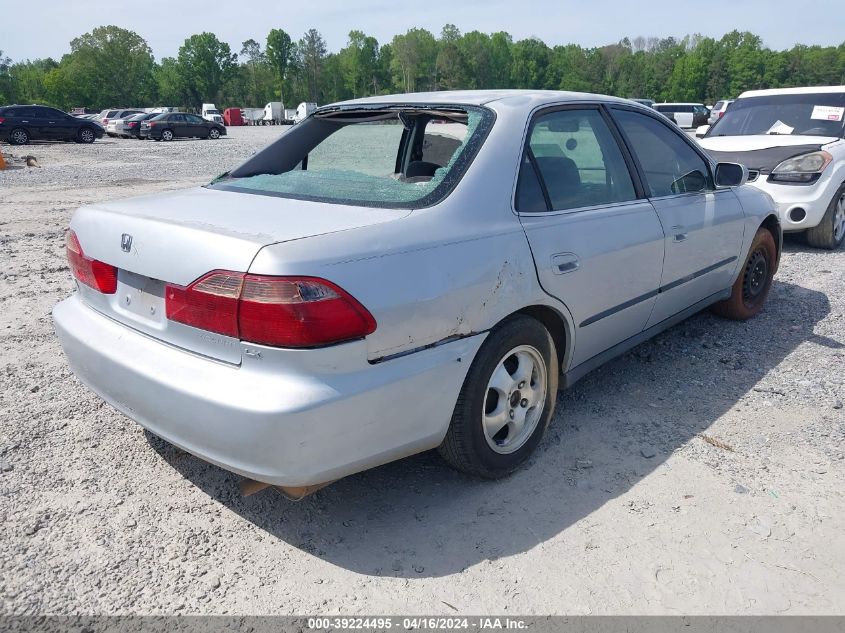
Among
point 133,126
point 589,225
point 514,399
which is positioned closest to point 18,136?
point 133,126

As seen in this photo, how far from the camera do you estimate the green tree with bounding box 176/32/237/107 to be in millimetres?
109588

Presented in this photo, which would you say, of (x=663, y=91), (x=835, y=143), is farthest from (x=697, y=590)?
(x=663, y=91)

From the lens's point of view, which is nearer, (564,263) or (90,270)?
(90,270)

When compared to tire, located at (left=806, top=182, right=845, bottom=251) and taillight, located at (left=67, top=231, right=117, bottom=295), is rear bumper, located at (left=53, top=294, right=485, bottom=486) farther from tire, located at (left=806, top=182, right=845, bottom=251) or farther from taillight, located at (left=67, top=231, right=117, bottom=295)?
tire, located at (left=806, top=182, right=845, bottom=251)

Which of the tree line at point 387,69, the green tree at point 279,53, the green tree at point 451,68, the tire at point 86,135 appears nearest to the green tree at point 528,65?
the tree line at point 387,69

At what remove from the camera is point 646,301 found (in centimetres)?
364

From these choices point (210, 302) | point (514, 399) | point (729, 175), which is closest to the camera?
point (210, 302)

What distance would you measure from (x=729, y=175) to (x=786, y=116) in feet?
16.1

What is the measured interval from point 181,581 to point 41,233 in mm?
7678

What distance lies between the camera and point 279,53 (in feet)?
392

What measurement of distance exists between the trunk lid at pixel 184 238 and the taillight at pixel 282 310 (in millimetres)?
55

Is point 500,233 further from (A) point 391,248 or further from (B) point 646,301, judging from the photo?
(B) point 646,301

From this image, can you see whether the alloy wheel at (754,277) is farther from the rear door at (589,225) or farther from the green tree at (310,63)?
the green tree at (310,63)

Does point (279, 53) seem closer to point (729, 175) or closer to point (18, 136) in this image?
point (18, 136)
